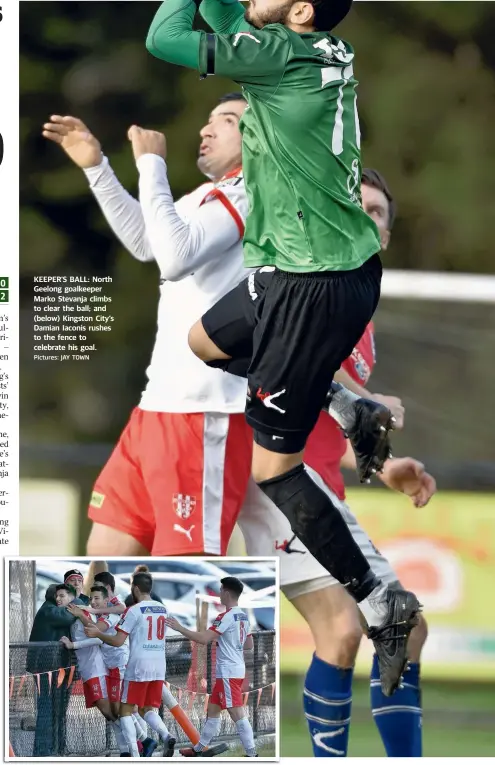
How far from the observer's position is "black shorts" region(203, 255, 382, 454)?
144 inches

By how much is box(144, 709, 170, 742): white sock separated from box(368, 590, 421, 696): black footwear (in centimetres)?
91

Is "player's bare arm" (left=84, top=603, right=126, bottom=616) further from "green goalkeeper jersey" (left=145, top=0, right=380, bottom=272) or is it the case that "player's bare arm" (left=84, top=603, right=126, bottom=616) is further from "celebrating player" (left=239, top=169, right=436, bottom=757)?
"green goalkeeper jersey" (left=145, top=0, right=380, bottom=272)

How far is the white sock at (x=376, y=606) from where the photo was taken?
3.79 meters

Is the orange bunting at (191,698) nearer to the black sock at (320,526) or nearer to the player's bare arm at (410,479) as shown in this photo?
the black sock at (320,526)

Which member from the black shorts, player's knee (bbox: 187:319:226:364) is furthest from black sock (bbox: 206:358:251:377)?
the black shorts

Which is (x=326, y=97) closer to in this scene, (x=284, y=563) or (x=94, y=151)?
(x=94, y=151)

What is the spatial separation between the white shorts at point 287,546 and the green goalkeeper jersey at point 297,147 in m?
1.10

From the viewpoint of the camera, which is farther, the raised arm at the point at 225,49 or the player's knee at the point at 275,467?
the player's knee at the point at 275,467

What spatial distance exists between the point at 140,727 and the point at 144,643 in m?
A: 0.31

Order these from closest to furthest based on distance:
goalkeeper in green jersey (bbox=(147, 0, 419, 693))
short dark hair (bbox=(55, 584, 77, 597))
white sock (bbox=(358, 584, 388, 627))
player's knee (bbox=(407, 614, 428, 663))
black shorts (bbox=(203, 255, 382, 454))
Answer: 1. goalkeeper in green jersey (bbox=(147, 0, 419, 693))
2. black shorts (bbox=(203, 255, 382, 454))
3. white sock (bbox=(358, 584, 388, 627))
4. short dark hair (bbox=(55, 584, 77, 597))
5. player's knee (bbox=(407, 614, 428, 663))

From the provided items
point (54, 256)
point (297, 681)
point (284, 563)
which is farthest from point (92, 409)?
point (297, 681)

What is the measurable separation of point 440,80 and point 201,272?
127 centimetres

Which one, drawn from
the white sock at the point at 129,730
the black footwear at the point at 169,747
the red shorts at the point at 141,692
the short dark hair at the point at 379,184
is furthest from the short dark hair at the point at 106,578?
the short dark hair at the point at 379,184

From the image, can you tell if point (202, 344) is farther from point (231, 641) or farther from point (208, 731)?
point (208, 731)
